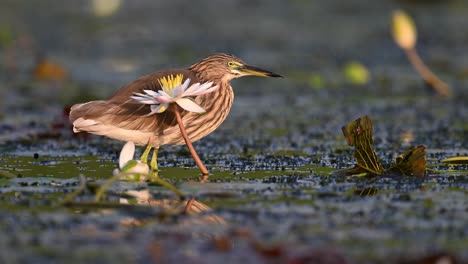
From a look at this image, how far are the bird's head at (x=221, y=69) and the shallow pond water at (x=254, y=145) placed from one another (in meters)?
0.81

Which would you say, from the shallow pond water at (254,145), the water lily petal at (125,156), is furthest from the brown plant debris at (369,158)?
the water lily petal at (125,156)

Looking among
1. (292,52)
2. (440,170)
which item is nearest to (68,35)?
(292,52)

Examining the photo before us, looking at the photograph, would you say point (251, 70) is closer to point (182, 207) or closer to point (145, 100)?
point (145, 100)

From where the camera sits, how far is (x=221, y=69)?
27.9ft

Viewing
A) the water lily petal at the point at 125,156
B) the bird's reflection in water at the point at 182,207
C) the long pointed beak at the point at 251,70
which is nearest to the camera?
the bird's reflection in water at the point at 182,207

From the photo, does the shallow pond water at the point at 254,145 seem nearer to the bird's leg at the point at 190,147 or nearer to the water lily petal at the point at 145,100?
the bird's leg at the point at 190,147

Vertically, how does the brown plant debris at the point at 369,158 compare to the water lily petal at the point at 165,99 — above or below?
below

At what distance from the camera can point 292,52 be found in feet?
58.3

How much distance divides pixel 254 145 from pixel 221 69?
1292mm

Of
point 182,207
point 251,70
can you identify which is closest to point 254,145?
point 251,70

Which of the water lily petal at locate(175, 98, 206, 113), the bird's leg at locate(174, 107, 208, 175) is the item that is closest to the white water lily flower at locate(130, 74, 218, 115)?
the water lily petal at locate(175, 98, 206, 113)

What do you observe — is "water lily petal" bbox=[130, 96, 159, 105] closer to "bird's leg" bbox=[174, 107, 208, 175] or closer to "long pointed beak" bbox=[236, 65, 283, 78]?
"bird's leg" bbox=[174, 107, 208, 175]

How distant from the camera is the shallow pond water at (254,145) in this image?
5004 millimetres

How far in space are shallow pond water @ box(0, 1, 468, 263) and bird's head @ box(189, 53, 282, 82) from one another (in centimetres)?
81
